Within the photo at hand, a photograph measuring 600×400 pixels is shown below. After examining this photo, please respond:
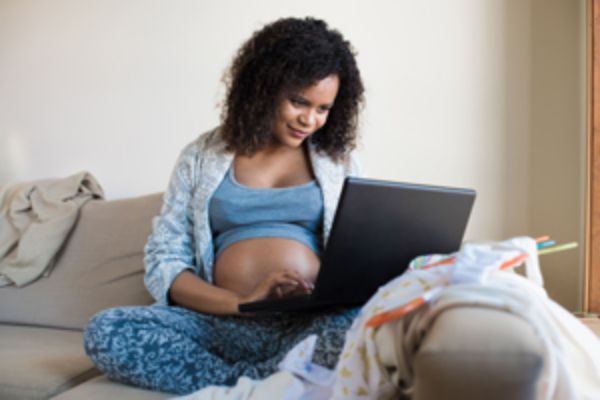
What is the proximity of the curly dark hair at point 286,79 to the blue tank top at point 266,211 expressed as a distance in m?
0.12

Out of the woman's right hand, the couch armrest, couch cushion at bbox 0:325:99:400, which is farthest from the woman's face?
the couch armrest

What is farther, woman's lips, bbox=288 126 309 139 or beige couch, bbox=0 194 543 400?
woman's lips, bbox=288 126 309 139

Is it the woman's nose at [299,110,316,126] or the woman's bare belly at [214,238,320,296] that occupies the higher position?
the woman's nose at [299,110,316,126]

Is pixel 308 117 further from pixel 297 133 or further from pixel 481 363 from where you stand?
pixel 481 363

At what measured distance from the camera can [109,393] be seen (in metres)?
1.23

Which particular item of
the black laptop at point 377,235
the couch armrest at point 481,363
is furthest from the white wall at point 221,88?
the couch armrest at point 481,363

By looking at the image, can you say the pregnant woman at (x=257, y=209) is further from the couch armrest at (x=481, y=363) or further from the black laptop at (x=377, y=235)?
the couch armrest at (x=481, y=363)

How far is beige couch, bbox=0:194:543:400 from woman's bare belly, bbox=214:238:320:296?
1.05ft

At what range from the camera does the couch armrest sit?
2.31ft

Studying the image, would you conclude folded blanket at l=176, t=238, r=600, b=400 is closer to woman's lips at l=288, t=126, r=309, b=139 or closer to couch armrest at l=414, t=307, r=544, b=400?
couch armrest at l=414, t=307, r=544, b=400

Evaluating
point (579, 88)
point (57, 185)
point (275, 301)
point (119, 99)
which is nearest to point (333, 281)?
point (275, 301)

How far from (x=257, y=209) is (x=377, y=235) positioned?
471 millimetres

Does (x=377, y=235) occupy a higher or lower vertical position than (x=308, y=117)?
lower

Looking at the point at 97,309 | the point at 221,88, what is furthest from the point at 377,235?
the point at 221,88
